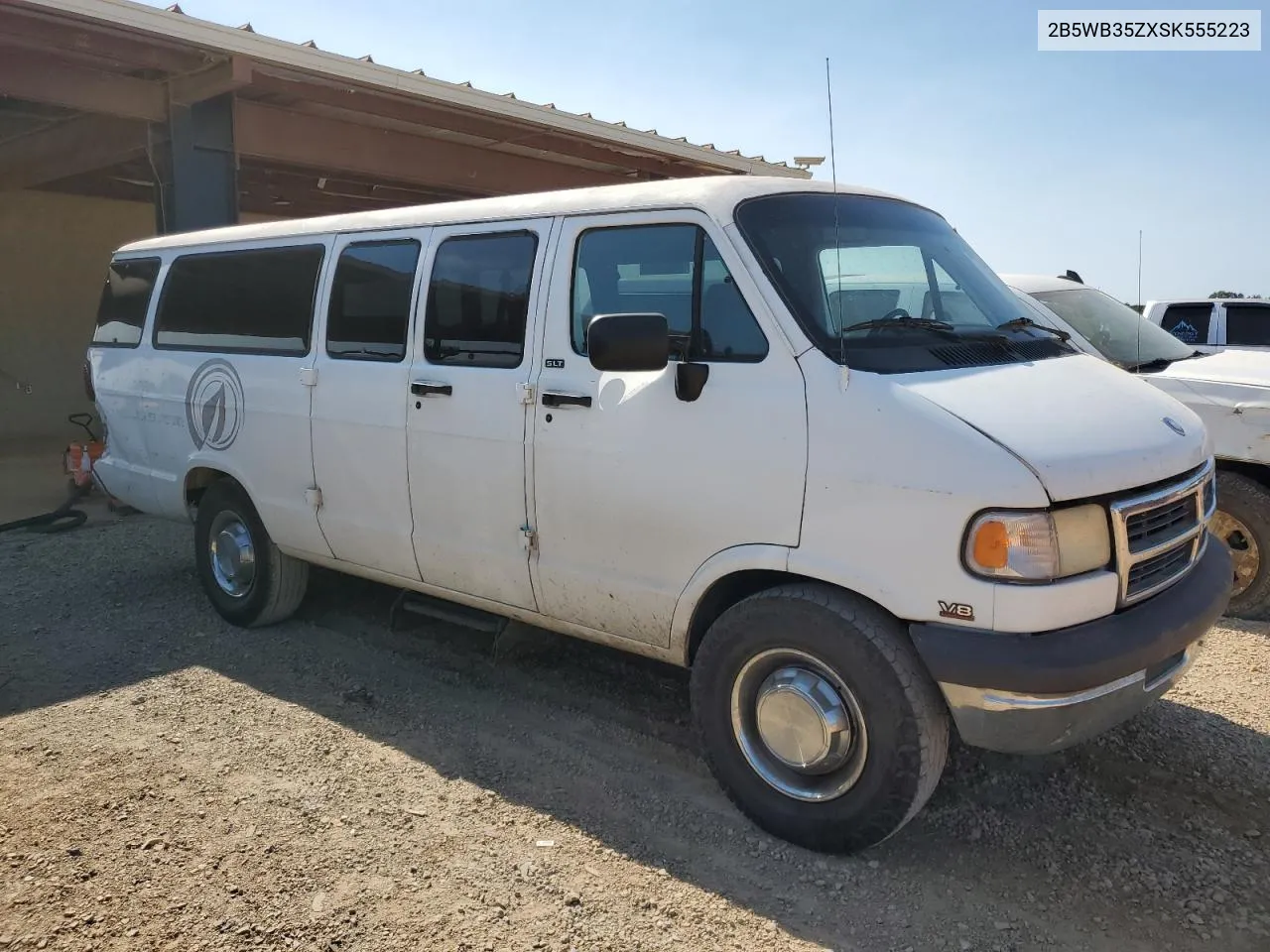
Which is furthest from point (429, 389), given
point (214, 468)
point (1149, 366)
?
point (1149, 366)

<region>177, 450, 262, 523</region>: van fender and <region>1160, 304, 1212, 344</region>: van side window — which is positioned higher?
<region>1160, 304, 1212, 344</region>: van side window

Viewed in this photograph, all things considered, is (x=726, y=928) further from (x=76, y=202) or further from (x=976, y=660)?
(x=76, y=202)

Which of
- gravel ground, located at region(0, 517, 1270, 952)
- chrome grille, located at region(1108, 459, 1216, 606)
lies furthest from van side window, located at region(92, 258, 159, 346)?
chrome grille, located at region(1108, 459, 1216, 606)

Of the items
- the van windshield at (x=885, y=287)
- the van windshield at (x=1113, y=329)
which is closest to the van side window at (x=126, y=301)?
the van windshield at (x=885, y=287)

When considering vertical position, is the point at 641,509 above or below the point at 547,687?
above

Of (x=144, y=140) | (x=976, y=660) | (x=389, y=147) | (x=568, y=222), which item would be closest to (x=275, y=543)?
(x=568, y=222)

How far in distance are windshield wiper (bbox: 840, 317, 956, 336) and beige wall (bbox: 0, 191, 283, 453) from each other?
13.4m

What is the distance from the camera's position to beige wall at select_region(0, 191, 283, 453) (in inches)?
538

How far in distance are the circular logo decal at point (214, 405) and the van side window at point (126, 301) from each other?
2.77 feet

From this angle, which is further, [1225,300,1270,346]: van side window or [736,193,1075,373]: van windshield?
[1225,300,1270,346]: van side window

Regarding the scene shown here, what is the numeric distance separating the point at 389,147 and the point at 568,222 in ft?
27.2

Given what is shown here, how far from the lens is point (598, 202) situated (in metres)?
3.83

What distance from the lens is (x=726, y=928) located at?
115 inches

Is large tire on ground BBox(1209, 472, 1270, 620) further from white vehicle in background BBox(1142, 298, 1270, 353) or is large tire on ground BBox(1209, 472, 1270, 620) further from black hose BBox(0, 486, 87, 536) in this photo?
black hose BBox(0, 486, 87, 536)
